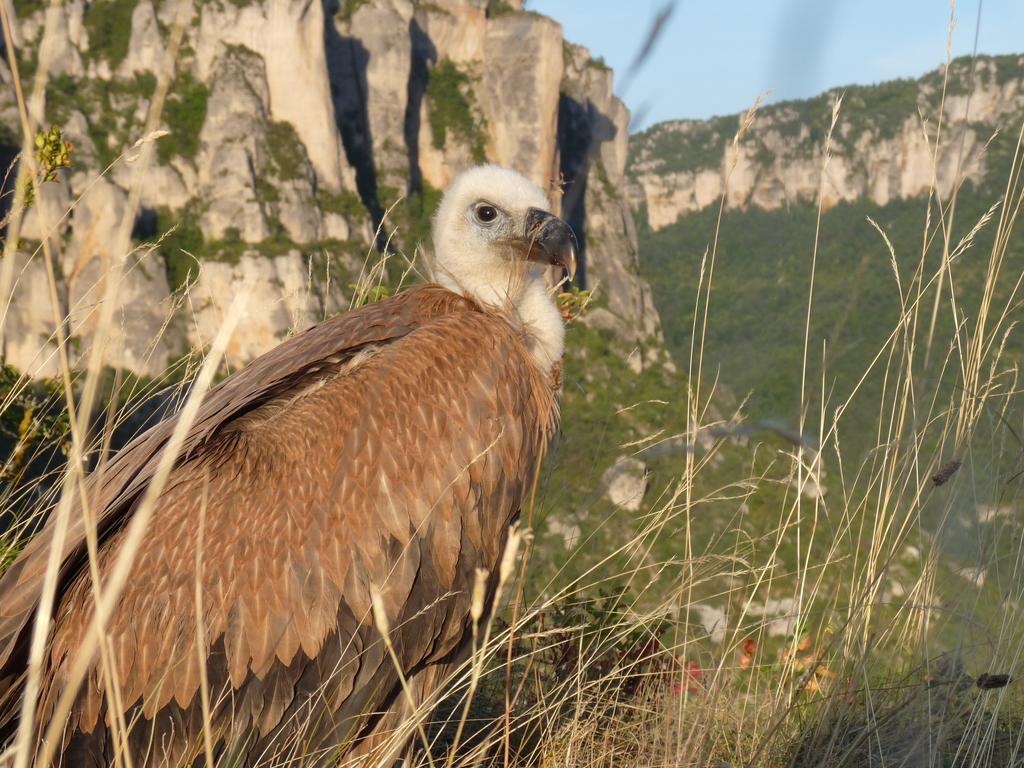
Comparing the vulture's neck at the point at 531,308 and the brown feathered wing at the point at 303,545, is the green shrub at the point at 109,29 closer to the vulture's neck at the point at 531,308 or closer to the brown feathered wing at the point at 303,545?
the vulture's neck at the point at 531,308

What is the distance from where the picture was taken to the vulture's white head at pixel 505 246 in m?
3.14

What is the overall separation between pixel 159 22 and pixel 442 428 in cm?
5994

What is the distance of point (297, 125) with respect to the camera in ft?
180

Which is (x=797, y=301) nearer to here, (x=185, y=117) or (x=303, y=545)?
(x=303, y=545)

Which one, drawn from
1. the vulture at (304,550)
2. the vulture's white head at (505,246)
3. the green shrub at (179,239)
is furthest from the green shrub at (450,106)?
the vulture at (304,550)

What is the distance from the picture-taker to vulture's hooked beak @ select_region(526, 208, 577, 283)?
129 inches

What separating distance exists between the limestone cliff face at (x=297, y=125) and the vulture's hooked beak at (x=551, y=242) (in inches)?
1263

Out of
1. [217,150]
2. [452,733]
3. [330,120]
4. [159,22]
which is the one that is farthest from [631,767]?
[159,22]

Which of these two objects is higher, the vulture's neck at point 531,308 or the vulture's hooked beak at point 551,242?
the vulture's hooked beak at point 551,242

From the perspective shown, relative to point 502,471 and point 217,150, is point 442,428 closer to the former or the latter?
point 502,471

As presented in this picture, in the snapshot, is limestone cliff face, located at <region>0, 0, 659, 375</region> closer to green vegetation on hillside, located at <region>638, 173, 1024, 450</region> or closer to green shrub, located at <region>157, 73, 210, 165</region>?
green shrub, located at <region>157, 73, 210, 165</region>

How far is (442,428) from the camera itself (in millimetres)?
2520

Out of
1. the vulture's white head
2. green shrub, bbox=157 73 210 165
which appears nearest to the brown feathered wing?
the vulture's white head

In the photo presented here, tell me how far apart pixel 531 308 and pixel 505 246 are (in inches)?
14.2
